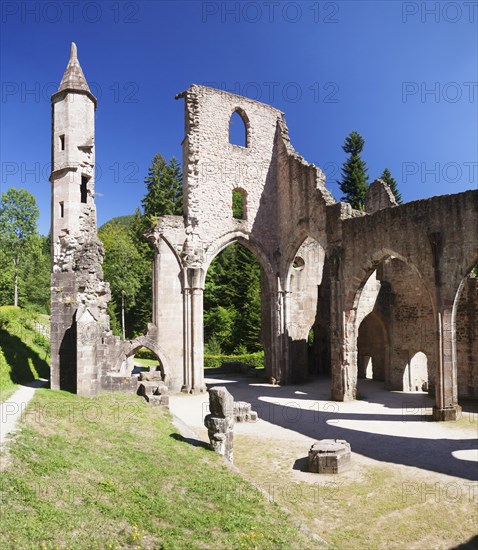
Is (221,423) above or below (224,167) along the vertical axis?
below

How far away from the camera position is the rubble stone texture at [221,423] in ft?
29.9

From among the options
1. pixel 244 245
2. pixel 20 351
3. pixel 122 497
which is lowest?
pixel 122 497

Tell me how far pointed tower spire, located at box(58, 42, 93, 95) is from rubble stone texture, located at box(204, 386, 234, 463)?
1209 centimetres

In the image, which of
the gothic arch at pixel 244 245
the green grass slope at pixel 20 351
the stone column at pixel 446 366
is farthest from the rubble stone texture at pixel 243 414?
the gothic arch at pixel 244 245

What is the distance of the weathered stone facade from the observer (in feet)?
44.6

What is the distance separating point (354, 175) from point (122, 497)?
39.5m

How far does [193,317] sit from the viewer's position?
19656 mm

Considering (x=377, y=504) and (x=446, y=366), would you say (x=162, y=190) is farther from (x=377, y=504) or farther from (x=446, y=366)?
(x=377, y=504)

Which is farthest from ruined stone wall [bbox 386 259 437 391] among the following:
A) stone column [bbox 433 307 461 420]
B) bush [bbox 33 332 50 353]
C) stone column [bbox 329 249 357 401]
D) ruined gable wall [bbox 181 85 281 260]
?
bush [bbox 33 332 50 353]

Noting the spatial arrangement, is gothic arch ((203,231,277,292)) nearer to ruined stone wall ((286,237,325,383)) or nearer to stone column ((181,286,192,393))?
ruined stone wall ((286,237,325,383))

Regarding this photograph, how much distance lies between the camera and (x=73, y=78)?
15883 mm

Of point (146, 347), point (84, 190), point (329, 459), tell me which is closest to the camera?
point (329, 459)

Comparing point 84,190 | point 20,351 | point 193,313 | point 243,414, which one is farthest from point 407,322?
point 20,351

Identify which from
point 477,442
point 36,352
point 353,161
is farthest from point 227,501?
point 353,161
